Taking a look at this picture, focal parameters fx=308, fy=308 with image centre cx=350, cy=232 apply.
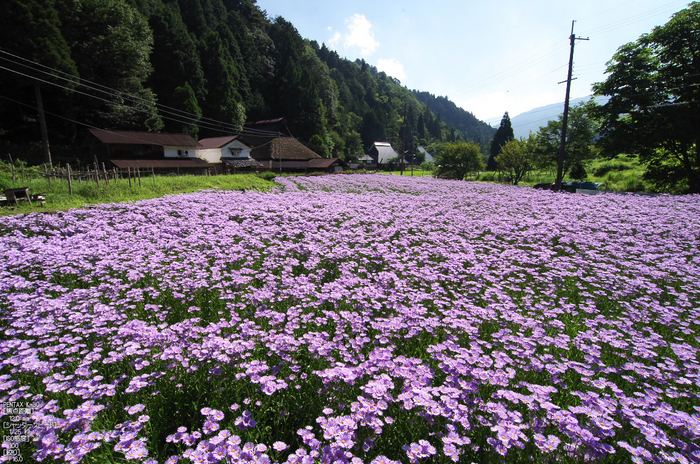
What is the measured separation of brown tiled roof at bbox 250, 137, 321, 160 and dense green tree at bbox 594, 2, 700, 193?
50957 millimetres

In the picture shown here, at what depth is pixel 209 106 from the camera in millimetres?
62594

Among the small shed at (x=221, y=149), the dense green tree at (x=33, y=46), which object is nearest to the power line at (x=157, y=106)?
the dense green tree at (x=33, y=46)

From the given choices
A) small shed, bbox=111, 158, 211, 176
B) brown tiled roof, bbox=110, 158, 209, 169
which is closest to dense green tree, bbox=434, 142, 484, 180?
small shed, bbox=111, 158, 211, 176

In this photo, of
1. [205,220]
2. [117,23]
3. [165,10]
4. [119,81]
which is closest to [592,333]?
[205,220]

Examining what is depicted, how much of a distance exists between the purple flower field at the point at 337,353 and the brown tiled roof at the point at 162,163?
37.5 m

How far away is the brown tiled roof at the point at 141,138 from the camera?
129 feet

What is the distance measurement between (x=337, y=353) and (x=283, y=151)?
65661 mm

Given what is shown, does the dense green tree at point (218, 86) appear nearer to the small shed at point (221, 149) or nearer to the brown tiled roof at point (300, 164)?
the small shed at point (221, 149)

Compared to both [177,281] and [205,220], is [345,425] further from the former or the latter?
[205,220]

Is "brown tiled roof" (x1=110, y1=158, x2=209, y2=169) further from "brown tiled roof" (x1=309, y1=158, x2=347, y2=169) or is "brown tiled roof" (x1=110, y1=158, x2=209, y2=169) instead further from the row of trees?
the row of trees

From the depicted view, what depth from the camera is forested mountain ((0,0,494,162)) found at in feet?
111

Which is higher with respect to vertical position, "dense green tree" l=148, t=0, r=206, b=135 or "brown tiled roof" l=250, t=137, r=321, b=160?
"dense green tree" l=148, t=0, r=206, b=135

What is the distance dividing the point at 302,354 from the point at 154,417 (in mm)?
1497

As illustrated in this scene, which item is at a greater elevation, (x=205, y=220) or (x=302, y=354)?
(x=205, y=220)
